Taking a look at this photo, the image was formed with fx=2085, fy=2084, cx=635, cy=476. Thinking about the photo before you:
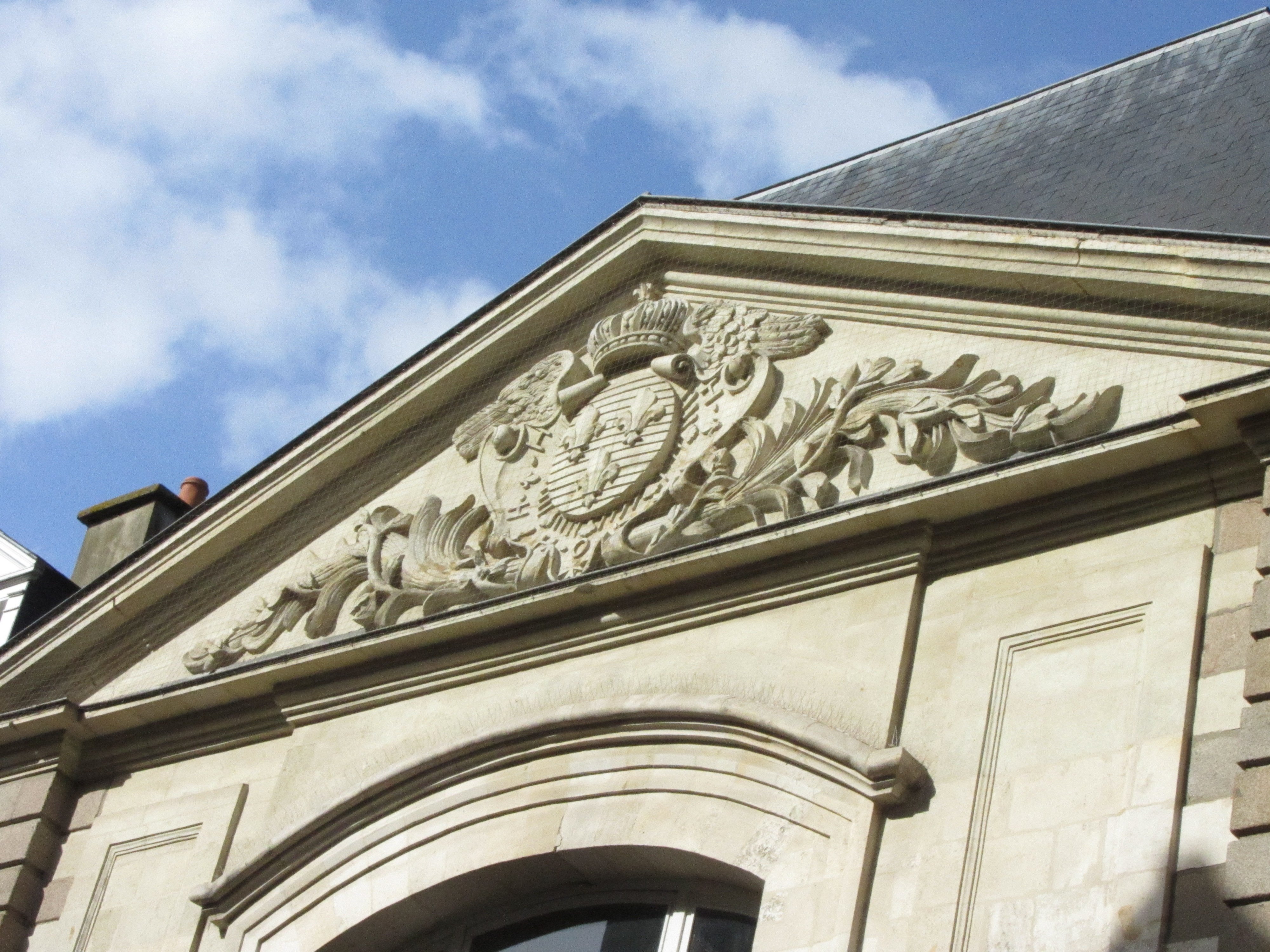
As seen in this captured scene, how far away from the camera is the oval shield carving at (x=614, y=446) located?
8617mm

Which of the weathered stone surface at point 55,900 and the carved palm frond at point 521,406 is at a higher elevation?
the carved palm frond at point 521,406

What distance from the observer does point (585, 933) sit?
7.80 meters

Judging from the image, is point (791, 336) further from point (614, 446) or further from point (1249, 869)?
point (1249, 869)

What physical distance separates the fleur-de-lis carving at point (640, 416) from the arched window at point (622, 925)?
200 cm

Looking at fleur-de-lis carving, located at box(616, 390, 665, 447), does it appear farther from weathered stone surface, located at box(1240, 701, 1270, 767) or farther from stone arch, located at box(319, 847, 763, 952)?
weathered stone surface, located at box(1240, 701, 1270, 767)

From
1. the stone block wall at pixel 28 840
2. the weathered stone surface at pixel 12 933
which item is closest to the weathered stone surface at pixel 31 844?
the stone block wall at pixel 28 840

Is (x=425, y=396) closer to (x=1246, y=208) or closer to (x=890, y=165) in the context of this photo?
(x=890, y=165)

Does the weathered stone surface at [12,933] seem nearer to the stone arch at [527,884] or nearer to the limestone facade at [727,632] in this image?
the limestone facade at [727,632]

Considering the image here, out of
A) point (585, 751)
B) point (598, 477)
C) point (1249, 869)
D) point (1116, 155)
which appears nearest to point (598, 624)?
point (585, 751)

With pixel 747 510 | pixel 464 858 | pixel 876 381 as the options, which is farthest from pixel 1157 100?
pixel 464 858

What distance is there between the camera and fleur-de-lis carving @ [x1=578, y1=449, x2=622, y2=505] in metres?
8.68

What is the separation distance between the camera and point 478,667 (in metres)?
8.49

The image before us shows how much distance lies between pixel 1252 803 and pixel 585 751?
8.78ft

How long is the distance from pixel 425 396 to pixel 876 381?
2471 millimetres
